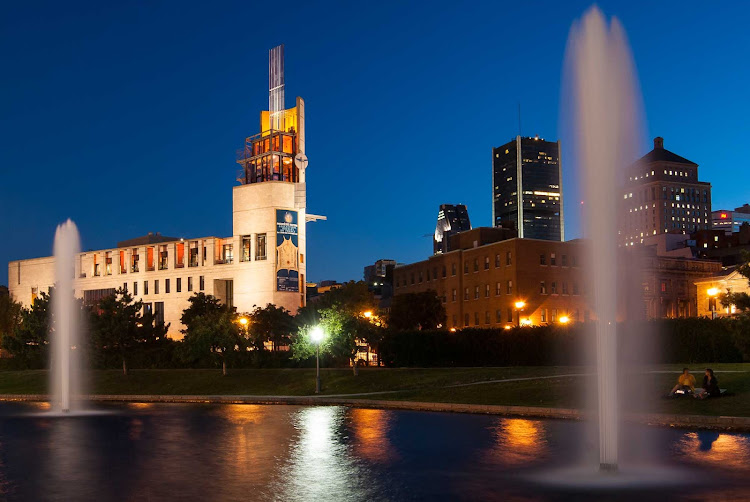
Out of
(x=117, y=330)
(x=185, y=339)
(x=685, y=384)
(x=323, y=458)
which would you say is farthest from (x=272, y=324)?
(x=323, y=458)

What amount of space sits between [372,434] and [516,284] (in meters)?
65.2

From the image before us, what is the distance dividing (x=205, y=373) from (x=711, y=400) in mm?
45269

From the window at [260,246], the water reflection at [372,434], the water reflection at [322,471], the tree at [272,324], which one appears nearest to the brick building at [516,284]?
the tree at [272,324]

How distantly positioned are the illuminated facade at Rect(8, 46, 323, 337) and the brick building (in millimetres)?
27138

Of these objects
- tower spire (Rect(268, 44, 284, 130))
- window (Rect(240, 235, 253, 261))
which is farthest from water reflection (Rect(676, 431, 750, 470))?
tower spire (Rect(268, 44, 284, 130))

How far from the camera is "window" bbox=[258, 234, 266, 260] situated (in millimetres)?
119375

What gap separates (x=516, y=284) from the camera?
299 ft

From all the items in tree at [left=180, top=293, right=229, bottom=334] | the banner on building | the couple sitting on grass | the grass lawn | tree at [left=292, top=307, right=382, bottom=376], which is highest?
the banner on building

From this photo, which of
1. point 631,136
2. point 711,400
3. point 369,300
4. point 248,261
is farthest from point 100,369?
point 631,136

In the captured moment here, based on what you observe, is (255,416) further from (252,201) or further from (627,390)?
(252,201)

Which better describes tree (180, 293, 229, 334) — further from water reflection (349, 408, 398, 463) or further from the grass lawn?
water reflection (349, 408, 398, 463)

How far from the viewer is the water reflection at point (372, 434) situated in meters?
22.5

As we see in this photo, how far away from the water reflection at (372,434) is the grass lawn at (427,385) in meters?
5.43

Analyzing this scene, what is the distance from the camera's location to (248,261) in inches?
4734
